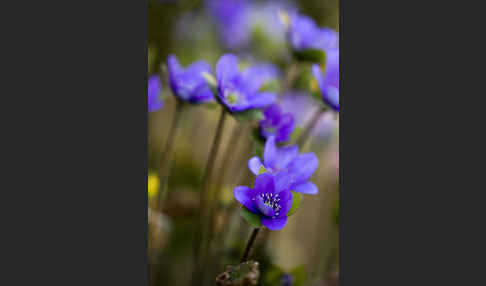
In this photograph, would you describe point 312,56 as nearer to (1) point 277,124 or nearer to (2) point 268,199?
(1) point 277,124

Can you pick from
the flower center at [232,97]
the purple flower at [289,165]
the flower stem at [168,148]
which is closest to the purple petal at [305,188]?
the purple flower at [289,165]

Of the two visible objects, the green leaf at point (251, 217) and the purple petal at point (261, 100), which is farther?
the purple petal at point (261, 100)

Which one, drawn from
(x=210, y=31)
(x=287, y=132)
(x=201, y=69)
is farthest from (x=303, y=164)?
(x=210, y=31)

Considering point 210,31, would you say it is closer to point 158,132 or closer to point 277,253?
point 158,132

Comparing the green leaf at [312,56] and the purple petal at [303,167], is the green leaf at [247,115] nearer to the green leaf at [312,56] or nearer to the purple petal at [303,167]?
the purple petal at [303,167]

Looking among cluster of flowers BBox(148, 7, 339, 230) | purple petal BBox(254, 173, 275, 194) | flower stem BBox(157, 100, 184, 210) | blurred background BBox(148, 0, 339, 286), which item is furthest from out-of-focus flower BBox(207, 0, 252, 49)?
purple petal BBox(254, 173, 275, 194)

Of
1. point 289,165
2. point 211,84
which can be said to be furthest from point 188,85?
point 289,165
